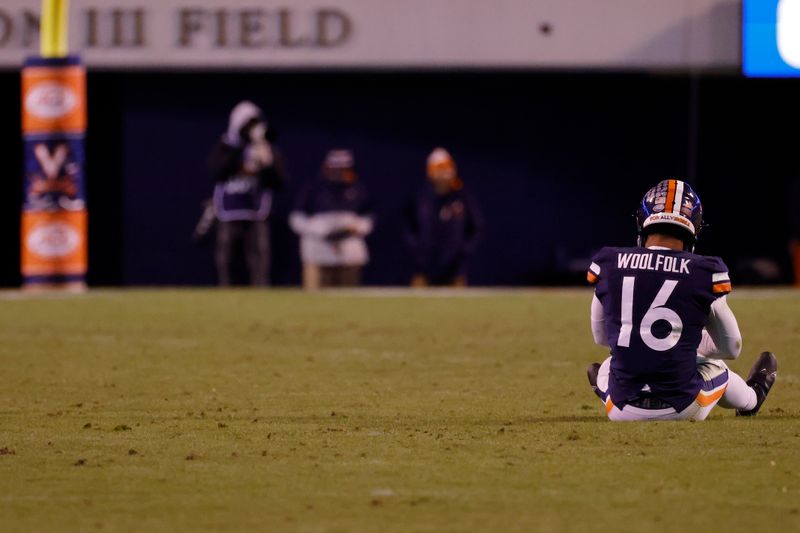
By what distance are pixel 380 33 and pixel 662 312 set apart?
15459mm

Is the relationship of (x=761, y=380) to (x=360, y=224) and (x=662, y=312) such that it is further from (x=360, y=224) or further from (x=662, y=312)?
(x=360, y=224)

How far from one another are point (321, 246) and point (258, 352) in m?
8.80

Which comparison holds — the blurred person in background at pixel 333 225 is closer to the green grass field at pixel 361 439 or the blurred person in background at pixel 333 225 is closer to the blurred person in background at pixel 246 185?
the blurred person in background at pixel 246 185

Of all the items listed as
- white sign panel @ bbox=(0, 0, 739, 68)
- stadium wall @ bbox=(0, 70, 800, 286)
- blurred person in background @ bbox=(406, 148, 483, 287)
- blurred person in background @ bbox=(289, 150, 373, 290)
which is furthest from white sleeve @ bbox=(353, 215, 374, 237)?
white sign panel @ bbox=(0, 0, 739, 68)

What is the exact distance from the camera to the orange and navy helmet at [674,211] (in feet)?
26.1

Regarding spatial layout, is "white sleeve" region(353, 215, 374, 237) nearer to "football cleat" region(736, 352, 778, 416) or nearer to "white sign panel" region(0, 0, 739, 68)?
"white sign panel" region(0, 0, 739, 68)

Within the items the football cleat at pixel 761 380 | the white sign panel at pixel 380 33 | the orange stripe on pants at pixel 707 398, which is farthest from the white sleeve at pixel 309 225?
the orange stripe on pants at pixel 707 398

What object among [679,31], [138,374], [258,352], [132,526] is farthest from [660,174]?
[132,526]

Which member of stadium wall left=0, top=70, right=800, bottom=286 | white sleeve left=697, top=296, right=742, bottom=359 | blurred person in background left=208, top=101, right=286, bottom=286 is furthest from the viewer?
stadium wall left=0, top=70, right=800, bottom=286

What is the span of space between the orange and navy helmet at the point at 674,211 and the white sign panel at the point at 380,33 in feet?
49.4

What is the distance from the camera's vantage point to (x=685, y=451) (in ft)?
24.0

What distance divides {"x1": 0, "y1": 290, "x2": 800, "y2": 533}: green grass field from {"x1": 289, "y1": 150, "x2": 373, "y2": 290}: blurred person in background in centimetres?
667

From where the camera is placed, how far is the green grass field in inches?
236

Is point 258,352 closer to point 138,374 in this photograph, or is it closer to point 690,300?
point 138,374
